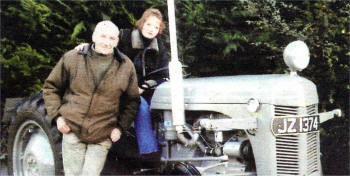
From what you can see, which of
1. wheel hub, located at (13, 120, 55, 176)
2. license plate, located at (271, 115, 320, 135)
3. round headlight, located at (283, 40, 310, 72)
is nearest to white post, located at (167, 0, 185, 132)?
license plate, located at (271, 115, 320, 135)

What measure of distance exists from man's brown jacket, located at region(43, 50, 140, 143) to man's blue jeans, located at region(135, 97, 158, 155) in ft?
0.41

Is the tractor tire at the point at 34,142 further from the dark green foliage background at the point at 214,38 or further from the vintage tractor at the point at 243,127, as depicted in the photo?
the dark green foliage background at the point at 214,38

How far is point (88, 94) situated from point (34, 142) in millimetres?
1283

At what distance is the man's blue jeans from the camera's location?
4145mm

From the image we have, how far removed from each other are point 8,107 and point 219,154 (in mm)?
2388

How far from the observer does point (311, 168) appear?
3.81m

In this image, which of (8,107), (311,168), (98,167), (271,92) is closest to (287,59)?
(271,92)

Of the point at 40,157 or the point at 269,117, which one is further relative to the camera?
the point at 40,157

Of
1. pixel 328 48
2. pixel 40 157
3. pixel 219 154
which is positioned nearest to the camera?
pixel 219 154

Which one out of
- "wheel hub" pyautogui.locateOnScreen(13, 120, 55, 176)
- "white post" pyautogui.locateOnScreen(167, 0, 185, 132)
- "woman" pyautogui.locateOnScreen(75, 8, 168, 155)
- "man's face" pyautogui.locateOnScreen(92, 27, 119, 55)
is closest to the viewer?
"white post" pyautogui.locateOnScreen(167, 0, 185, 132)

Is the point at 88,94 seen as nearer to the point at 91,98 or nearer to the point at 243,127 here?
the point at 91,98

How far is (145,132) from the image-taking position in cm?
417

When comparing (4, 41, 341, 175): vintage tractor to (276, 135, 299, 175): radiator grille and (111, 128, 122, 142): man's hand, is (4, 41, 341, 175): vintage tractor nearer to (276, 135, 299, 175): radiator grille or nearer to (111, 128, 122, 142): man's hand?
(276, 135, 299, 175): radiator grille

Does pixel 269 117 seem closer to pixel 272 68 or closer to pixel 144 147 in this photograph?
pixel 144 147
